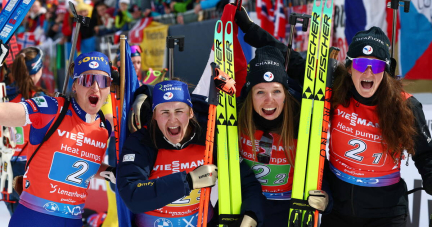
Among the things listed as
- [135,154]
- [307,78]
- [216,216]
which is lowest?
[216,216]

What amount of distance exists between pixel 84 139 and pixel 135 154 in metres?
0.44

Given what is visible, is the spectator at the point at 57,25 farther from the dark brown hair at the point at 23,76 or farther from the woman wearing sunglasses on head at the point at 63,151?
the woman wearing sunglasses on head at the point at 63,151

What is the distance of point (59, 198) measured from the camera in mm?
3053

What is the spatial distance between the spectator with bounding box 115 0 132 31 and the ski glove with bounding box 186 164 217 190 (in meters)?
7.87

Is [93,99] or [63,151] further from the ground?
[93,99]

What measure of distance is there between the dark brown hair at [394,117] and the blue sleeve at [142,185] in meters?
1.27

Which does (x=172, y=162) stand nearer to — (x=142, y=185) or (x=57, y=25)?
(x=142, y=185)

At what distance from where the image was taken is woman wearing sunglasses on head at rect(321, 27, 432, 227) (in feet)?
9.66

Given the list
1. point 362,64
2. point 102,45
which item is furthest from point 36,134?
Answer: point 102,45

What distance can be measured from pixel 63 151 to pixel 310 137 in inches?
62.3

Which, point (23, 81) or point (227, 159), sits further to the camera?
point (23, 81)

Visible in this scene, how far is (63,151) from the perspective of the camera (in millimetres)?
3053

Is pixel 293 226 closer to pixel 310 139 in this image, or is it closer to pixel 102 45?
pixel 310 139

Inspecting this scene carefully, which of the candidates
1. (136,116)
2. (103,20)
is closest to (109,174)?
(136,116)
